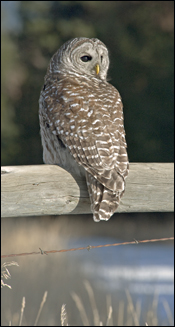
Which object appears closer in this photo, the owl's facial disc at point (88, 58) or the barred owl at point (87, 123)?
the barred owl at point (87, 123)

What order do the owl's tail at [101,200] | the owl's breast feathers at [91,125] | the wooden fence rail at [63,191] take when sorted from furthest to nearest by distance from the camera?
the owl's breast feathers at [91,125] < the owl's tail at [101,200] < the wooden fence rail at [63,191]

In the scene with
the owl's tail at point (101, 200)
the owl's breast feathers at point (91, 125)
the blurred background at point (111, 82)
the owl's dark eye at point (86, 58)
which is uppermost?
the owl's dark eye at point (86, 58)

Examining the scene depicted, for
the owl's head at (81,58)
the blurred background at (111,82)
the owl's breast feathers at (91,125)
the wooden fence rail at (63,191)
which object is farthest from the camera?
the blurred background at (111,82)

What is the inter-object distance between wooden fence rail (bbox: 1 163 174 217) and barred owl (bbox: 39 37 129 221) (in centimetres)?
7

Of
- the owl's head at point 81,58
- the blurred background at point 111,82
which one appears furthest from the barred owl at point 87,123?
the blurred background at point 111,82

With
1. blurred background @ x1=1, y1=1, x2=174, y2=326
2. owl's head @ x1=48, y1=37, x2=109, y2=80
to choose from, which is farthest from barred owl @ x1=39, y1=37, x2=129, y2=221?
blurred background @ x1=1, y1=1, x2=174, y2=326

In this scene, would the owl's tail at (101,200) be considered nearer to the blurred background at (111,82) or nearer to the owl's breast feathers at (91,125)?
the owl's breast feathers at (91,125)

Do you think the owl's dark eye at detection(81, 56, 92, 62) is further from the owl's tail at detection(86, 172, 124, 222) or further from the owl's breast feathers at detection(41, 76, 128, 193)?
the owl's tail at detection(86, 172, 124, 222)

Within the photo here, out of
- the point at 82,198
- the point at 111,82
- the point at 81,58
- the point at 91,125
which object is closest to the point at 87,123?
the point at 91,125

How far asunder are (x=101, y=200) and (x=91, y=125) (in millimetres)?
563

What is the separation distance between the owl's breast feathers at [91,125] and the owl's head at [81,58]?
1.08 feet

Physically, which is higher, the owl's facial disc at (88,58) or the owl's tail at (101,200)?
the owl's facial disc at (88,58)

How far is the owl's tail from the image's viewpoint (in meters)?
2.45

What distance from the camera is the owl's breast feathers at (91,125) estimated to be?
2.64 metres
